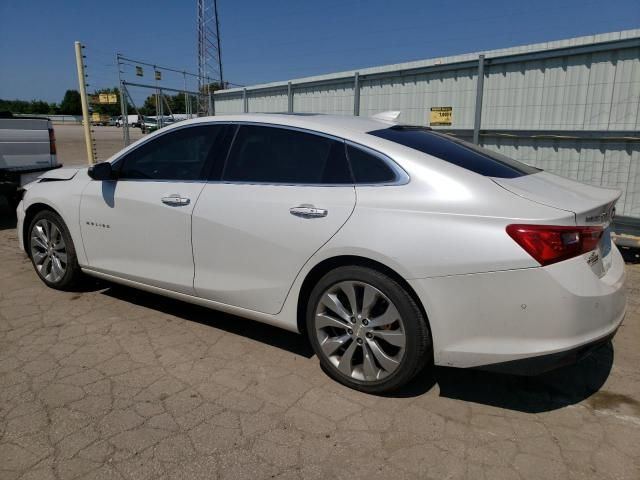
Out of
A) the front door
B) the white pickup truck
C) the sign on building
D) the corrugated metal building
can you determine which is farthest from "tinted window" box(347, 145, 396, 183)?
the white pickup truck

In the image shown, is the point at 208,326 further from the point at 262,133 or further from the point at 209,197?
the point at 262,133

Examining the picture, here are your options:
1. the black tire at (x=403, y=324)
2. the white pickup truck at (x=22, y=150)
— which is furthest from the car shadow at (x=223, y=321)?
the white pickup truck at (x=22, y=150)

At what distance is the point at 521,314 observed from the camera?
2381mm

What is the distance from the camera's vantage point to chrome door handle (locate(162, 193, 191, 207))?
3424mm

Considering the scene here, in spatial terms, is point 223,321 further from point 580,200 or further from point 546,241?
point 580,200

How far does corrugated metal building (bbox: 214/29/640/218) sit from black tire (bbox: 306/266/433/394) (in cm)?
436

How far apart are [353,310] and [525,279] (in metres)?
0.93

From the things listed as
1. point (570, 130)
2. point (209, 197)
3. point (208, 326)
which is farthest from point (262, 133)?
point (570, 130)

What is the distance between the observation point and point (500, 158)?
3266 millimetres

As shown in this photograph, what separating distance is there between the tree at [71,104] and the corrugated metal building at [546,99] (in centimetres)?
10397

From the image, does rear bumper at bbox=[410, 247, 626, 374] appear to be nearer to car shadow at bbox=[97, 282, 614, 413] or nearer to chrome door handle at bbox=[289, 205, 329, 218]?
car shadow at bbox=[97, 282, 614, 413]

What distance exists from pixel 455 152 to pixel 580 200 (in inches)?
29.3

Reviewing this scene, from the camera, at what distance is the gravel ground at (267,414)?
7.59 feet

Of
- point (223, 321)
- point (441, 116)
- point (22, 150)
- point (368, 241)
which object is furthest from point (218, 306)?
point (22, 150)
